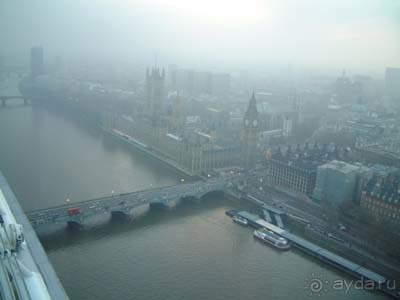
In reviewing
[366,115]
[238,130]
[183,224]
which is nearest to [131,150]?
[238,130]

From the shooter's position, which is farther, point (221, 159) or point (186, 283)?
point (221, 159)

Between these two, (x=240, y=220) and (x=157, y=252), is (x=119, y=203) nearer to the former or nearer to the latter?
(x=157, y=252)

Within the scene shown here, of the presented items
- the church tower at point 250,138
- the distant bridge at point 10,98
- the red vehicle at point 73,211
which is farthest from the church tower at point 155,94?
the red vehicle at point 73,211

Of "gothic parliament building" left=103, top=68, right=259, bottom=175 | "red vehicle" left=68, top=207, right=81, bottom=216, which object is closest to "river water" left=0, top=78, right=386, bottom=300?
"red vehicle" left=68, top=207, right=81, bottom=216

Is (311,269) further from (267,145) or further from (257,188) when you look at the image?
(267,145)

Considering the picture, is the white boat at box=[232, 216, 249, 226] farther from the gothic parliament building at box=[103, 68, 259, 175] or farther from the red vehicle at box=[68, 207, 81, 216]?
the gothic parliament building at box=[103, 68, 259, 175]

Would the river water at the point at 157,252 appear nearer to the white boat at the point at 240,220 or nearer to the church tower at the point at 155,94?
the white boat at the point at 240,220

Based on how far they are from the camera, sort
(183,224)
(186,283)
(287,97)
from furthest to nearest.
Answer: (287,97) → (183,224) → (186,283)
